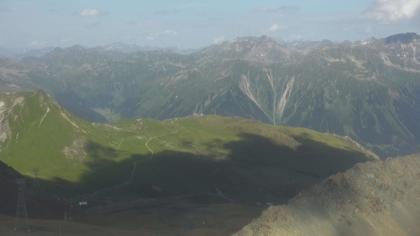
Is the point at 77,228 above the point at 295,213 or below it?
below

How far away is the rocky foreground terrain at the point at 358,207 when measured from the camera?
124 metres

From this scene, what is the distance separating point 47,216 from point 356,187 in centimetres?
10463

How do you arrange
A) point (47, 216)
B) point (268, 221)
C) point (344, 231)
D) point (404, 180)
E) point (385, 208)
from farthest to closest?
1. point (47, 216)
2. point (404, 180)
3. point (385, 208)
4. point (344, 231)
5. point (268, 221)

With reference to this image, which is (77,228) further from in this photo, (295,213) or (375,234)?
(375,234)

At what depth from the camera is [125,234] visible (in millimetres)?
164000

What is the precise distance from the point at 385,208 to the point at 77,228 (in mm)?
78855

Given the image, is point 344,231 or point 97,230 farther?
point 97,230

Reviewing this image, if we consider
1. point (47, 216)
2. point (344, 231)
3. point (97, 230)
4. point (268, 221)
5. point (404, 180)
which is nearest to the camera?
point (268, 221)

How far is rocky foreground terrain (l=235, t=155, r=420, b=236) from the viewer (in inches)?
4877

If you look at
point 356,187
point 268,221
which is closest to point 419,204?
point 356,187

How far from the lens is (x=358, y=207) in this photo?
138 m

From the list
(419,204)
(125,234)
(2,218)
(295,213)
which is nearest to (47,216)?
(2,218)

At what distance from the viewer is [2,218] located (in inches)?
6535

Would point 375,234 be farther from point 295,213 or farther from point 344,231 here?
point 295,213
